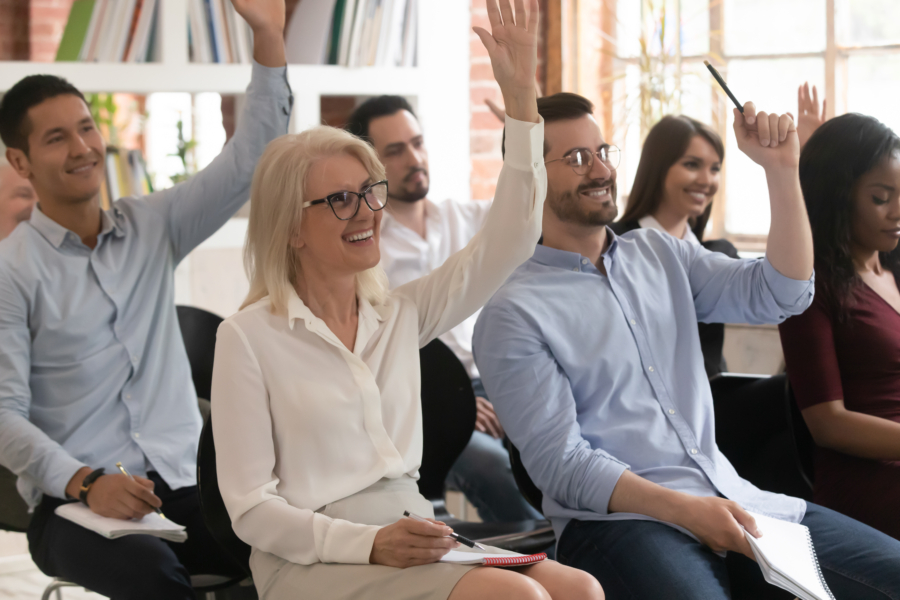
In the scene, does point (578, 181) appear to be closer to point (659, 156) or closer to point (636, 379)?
point (636, 379)

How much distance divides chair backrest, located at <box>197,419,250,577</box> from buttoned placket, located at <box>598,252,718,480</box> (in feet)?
2.84

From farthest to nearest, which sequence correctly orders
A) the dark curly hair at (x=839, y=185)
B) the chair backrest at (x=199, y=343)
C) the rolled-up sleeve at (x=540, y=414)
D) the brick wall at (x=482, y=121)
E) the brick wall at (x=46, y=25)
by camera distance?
the brick wall at (x=482, y=121), the brick wall at (x=46, y=25), the chair backrest at (x=199, y=343), the dark curly hair at (x=839, y=185), the rolled-up sleeve at (x=540, y=414)

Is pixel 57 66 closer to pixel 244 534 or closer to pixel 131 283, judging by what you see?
pixel 131 283

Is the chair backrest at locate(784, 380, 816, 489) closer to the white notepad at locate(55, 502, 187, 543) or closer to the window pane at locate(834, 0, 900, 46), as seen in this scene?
the white notepad at locate(55, 502, 187, 543)

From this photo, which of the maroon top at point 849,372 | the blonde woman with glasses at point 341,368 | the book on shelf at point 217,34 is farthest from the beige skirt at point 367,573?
the book on shelf at point 217,34

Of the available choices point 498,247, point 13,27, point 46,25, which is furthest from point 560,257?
point 13,27

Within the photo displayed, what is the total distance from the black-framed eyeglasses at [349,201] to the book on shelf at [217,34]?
192 cm

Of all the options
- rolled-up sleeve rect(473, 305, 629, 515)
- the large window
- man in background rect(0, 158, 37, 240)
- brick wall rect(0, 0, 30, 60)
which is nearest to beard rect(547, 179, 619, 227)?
rolled-up sleeve rect(473, 305, 629, 515)

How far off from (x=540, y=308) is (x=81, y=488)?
3.39 feet

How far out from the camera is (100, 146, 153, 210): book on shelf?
3.14 metres

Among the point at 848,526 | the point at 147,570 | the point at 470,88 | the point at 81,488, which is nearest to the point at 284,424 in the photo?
the point at 147,570

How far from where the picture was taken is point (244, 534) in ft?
4.62

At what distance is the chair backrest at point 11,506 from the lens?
206 cm

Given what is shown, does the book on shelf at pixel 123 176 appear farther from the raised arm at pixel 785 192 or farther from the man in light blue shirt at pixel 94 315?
the raised arm at pixel 785 192
